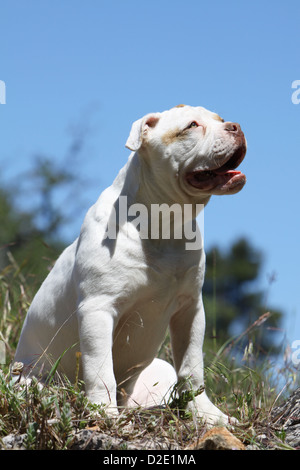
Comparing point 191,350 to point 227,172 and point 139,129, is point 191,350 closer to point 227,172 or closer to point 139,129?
point 227,172

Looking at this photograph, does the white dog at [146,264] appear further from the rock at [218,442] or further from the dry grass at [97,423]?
the rock at [218,442]

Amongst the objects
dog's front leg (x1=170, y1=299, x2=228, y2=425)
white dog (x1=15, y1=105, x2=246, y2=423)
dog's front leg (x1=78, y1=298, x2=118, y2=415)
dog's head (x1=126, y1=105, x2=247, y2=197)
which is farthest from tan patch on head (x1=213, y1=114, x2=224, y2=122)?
dog's front leg (x1=78, y1=298, x2=118, y2=415)

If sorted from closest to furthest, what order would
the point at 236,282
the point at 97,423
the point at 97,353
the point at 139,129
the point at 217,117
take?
the point at 97,423 → the point at 97,353 → the point at 139,129 → the point at 217,117 → the point at 236,282

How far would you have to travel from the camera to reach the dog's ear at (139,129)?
13.6ft

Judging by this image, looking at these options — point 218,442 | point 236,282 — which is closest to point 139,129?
point 218,442

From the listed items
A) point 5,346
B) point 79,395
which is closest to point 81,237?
point 79,395

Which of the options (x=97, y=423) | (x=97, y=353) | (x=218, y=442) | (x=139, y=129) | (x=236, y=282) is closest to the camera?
(x=218, y=442)

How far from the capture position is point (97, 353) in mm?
4039

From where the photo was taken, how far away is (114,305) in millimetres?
4184

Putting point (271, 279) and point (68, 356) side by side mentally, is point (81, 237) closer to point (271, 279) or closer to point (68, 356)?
point (68, 356)

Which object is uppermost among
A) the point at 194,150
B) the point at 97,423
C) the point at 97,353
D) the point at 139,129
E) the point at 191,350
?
the point at 139,129

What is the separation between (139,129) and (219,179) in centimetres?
60

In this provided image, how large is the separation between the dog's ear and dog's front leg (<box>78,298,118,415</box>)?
98 cm

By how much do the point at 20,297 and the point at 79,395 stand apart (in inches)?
121
